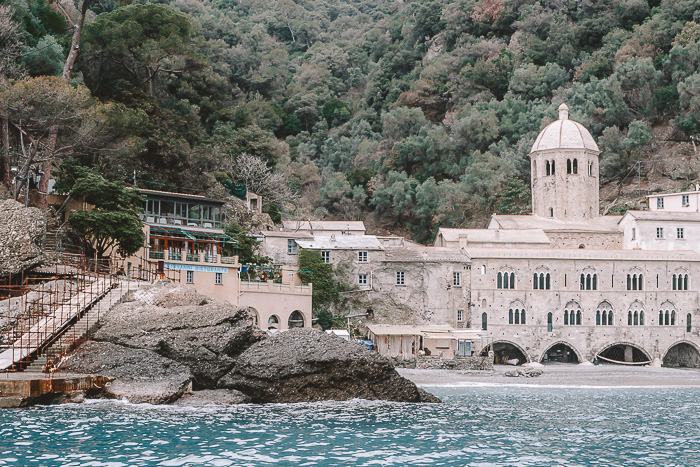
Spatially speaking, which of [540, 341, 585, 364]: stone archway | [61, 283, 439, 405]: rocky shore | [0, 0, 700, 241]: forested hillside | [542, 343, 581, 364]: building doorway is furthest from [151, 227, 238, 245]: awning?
[542, 343, 581, 364]: building doorway

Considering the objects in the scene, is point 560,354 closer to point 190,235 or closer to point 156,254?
point 190,235

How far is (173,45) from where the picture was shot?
5384cm

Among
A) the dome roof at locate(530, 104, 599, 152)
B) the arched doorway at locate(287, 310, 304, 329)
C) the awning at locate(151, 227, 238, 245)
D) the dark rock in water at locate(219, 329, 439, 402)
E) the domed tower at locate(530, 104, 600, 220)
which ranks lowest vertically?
the dark rock in water at locate(219, 329, 439, 402)

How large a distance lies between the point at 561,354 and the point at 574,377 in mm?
11705

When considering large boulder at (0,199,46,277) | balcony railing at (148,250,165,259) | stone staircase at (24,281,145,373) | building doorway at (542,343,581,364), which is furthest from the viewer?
building doorway at (542,343,581,364)

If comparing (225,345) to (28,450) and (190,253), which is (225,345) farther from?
(190,253)

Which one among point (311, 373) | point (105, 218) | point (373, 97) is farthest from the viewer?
point (373, 97)

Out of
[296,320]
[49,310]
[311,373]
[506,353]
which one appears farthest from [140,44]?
[311,373]

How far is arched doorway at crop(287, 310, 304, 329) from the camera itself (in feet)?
167

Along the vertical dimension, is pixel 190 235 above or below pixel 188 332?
above

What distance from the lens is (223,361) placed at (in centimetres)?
2750

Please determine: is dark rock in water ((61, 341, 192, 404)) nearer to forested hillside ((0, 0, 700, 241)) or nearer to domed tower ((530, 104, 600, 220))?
forested hillside ((0, 0, 700, 241))

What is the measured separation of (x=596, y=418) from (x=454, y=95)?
2541 inches

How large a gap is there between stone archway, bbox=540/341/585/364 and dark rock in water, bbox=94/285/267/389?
30362 millimetres
